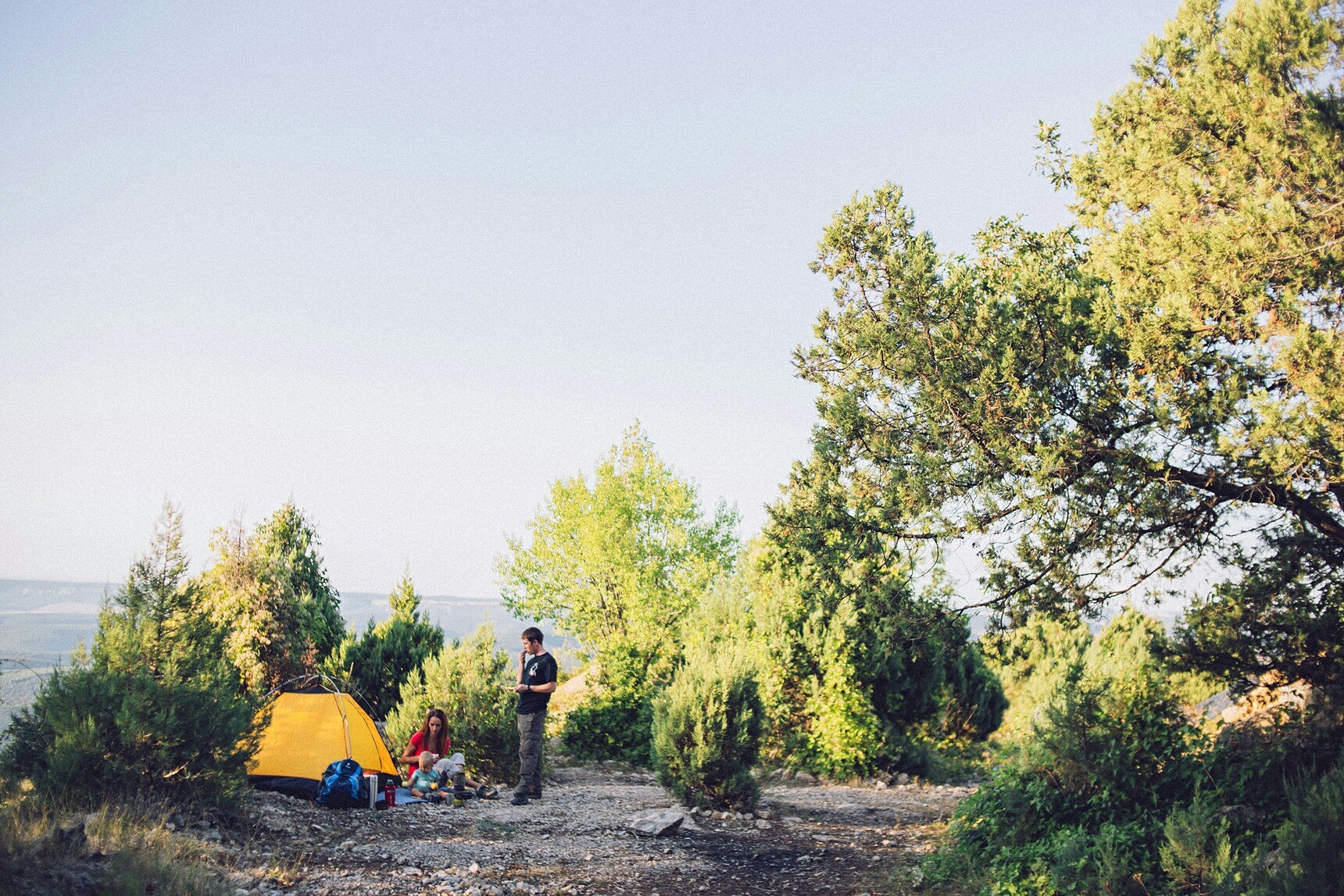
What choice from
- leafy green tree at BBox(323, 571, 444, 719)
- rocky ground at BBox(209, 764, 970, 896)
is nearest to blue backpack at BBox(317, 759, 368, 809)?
rocky ground at BBox(209, 764, 970, 896)

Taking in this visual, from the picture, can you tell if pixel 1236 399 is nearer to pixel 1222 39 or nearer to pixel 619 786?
pixel 1222 39

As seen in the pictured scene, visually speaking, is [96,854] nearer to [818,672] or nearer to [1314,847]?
[1314,847]

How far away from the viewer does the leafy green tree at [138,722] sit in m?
6.97

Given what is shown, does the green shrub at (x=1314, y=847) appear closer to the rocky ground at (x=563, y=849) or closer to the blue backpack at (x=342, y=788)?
the rocky ground at (x=563, y=849)

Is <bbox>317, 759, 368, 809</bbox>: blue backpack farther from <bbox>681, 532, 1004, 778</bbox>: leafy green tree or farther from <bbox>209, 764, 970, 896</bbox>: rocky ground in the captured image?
<bbox>681, 532, 1004, 778</bbox>: leafy green tree

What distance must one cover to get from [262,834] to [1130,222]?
9.10 metres

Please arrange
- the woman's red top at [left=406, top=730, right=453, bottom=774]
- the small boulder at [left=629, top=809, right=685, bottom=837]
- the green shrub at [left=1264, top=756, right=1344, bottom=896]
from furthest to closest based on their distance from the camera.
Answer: the woman's red top at [left=406, top=730, right=453, bottom=774] < the small boulder at [left=629, top=809, right=685, bottom=837] < the green shrub at [left=1264, top=756, right=1344, bottom=896]

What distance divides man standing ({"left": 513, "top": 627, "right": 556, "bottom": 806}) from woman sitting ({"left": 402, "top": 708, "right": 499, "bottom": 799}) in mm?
549

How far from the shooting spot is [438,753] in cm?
1094

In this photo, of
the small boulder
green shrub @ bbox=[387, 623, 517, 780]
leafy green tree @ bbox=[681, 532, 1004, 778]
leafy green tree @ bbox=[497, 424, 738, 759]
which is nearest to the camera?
the small boulder

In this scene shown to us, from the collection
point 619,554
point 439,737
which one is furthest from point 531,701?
point 619,554

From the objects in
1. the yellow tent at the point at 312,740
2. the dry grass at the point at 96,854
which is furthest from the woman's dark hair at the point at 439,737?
the dry grass at the point at 96,854

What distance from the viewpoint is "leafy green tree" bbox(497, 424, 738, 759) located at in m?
26.9

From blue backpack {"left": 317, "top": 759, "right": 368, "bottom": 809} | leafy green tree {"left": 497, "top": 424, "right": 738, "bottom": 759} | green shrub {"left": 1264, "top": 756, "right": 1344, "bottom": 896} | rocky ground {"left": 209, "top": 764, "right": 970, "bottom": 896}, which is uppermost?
leafy green tree {"left": 497, "top": 424, "right": 738, "bottom": 759}
